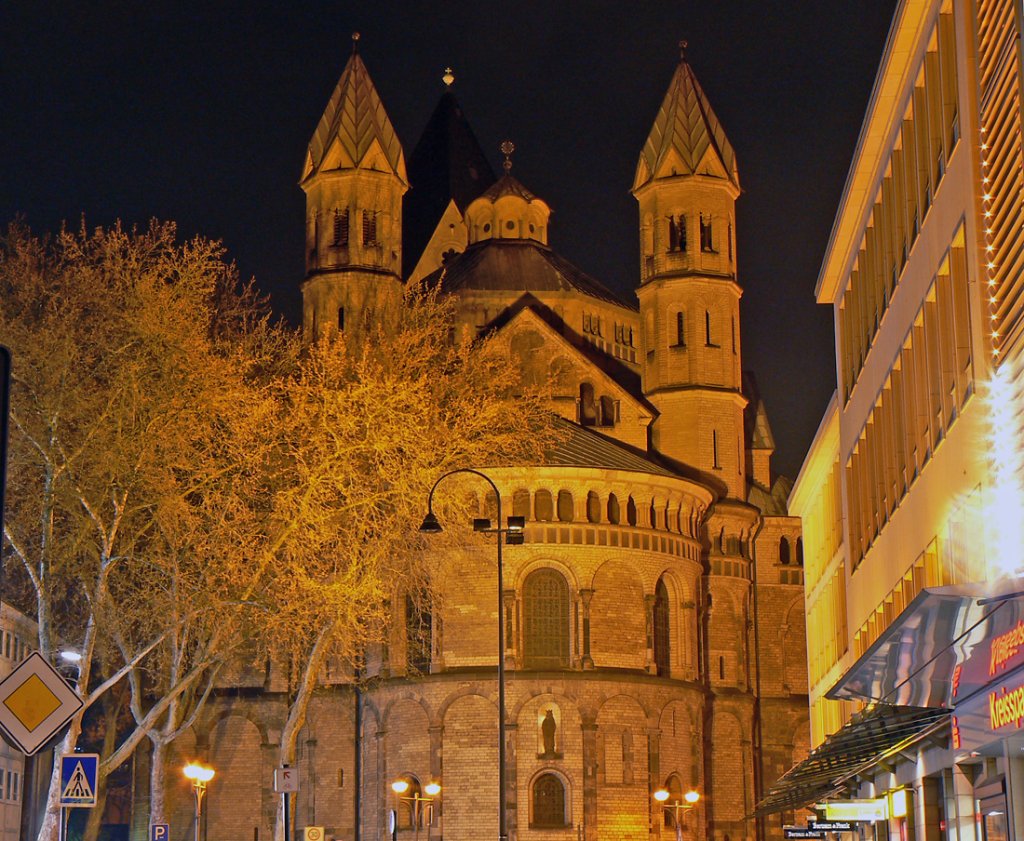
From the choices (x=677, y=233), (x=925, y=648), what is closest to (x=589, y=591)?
(x=677, y=233)

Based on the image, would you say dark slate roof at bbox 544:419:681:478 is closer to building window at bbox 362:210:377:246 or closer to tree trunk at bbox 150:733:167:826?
building window at bbox 362:210:377:246

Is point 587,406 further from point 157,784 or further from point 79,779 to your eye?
point 79,779

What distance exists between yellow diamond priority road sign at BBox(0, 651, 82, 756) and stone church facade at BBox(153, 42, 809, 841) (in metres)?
40.0

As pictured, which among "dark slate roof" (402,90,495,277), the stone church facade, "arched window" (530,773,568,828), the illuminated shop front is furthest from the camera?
"dark slate roof" (402,90,495,277)

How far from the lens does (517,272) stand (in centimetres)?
6919

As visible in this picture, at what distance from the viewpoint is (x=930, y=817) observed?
2233 cm

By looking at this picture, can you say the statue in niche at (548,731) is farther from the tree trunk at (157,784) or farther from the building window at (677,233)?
the tree trunk at (157,784)

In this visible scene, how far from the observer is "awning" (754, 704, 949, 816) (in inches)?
772

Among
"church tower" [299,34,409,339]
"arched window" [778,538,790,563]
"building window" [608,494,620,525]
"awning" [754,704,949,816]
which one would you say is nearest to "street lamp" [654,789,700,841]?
"building window" [608,494,620,525]

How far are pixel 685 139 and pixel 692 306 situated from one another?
238 inches

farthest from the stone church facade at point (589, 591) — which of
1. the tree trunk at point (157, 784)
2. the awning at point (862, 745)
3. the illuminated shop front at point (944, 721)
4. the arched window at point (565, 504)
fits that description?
the illuminated shop front at point (944, 721)

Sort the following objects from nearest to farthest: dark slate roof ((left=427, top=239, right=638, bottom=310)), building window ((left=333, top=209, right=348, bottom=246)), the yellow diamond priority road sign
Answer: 1. the yellow diamond priority road sign
2. building window ((left=333, top=209, right=348, bottom=246))
3. dark slate roof ((left=427, top=239, right=638, bottom=310))

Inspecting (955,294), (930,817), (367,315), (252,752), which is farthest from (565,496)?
(955,294)

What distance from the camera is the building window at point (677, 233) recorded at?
64.0 meters
